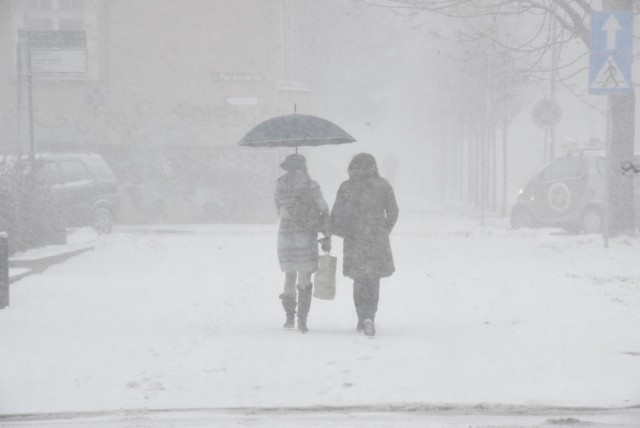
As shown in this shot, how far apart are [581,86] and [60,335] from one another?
5592 cm

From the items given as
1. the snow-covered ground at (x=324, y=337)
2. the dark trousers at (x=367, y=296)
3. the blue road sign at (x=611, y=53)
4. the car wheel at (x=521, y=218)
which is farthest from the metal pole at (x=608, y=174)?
the car wheel at (x=521, y=218)

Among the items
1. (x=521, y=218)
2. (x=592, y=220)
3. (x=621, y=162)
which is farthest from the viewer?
(x=521, y=218)

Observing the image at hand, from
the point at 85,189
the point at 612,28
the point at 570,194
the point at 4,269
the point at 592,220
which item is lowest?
the point at 592,220

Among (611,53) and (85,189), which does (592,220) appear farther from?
(85,189)

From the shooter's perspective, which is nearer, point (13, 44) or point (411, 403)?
point (411, 403)

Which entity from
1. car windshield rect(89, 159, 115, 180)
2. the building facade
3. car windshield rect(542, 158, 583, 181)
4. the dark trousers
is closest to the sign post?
the dark trousers

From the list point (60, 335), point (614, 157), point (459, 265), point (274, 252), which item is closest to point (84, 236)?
point (274, 252)

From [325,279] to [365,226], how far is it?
63 centimetres

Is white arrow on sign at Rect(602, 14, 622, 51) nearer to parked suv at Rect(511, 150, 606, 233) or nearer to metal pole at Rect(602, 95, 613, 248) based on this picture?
metal pole at Rect(602, 95, 613, 248)

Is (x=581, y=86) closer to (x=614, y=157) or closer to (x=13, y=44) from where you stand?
(x=13, y=44)

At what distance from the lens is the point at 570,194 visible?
22.1 meters

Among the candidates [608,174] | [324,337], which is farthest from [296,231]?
[608,174]

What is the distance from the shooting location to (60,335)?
9617 mm

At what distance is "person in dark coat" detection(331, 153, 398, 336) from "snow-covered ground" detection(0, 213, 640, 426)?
1.56ft
